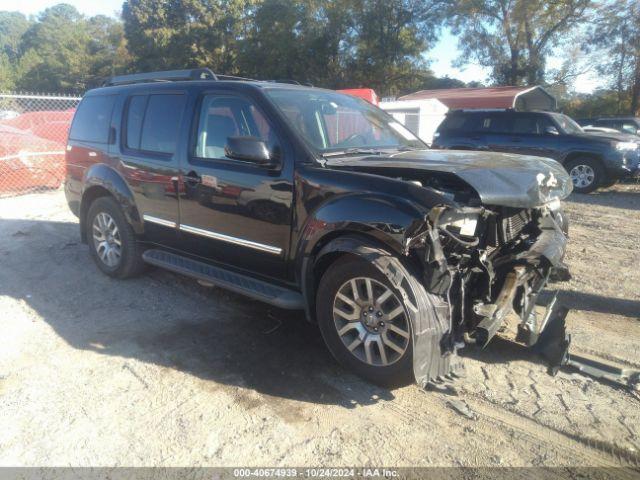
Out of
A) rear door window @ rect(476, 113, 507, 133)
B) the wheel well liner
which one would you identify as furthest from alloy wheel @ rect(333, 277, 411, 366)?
rear door window @ rect(476, 113, 507, 133)

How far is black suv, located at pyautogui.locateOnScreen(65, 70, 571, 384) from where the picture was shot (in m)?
2.94

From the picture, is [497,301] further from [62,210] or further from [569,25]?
[569,25]

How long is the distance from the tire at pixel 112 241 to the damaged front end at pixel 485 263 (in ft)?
10.7

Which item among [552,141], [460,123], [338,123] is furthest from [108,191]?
[552,141]

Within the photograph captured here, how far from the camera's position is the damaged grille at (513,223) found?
3.23m

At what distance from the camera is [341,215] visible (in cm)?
318

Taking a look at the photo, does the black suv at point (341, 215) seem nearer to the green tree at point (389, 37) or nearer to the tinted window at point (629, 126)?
the tinted window at point (629, 126)

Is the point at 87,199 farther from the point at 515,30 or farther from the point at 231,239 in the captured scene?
the point at 515,30

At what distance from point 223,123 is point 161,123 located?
82 cm

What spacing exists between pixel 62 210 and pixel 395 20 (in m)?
28.7

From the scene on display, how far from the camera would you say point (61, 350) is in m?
3.76

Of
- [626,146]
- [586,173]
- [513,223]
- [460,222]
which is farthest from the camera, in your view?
[586,173]

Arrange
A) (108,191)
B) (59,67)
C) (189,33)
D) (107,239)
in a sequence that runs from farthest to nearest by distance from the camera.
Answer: (59,67)
(189,33)
(107,239)
(108,191)

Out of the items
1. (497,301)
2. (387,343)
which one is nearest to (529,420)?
(497,301)
